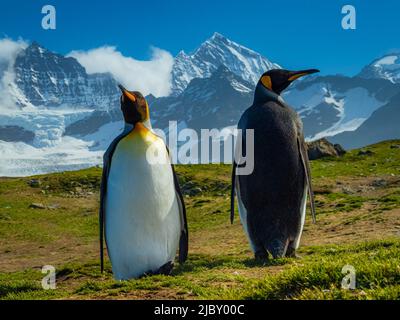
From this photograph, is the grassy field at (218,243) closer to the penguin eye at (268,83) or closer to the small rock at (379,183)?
the small rock at (379,183)

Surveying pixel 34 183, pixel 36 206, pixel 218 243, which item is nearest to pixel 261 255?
pixel 218 243

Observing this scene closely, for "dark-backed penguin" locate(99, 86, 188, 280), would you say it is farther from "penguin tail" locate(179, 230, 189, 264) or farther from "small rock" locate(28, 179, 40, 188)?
"small rock" locate(28, 179, 40, 188)

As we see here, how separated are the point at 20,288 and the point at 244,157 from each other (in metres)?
4.31

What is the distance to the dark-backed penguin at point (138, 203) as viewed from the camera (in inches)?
267

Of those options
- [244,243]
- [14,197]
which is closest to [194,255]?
[244,243]

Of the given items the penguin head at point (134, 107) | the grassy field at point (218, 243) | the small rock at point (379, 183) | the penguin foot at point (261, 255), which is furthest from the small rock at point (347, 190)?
the penguin head at point (134, 107)

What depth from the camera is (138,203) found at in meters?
6.76

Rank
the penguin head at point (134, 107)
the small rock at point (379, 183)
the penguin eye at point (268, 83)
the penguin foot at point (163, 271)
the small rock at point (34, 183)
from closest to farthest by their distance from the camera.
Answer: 1. the penguin foot at point (163, 271)
2. the penguin head at point (134, 107)
3. the penguin eye at point (268, 83)
4. the small rock at point (379, 183)
5. the small rock at point (34, 183)

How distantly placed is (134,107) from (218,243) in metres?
6.44

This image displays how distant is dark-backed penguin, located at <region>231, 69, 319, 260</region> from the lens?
7.24 metres

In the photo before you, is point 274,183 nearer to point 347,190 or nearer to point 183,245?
point 183,245

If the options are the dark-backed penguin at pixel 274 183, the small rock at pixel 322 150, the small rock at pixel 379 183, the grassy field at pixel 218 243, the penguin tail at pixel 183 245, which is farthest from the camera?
the small rock at pixel 322 150

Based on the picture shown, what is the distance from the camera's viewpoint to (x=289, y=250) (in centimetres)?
748
